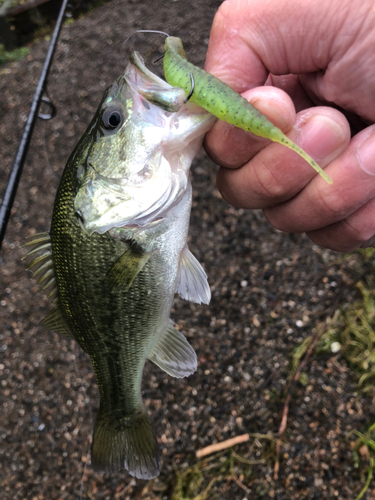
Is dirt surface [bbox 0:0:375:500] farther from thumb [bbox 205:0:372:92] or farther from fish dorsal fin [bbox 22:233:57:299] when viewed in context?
thumb [bbox 205:0:372:92]

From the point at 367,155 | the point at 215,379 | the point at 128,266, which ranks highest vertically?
the point at 367,155

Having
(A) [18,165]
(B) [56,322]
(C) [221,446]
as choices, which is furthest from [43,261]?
(C) [221,446]

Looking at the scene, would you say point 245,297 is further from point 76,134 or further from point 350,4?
point 76,134

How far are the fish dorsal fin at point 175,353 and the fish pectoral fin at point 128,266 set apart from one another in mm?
365

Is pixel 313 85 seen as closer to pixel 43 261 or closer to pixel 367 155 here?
pixel 367 155

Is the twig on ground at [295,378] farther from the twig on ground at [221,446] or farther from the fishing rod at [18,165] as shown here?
the fishing rod at [18,165]

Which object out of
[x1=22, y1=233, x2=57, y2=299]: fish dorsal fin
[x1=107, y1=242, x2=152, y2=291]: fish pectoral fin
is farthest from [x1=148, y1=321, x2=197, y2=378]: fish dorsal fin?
[x1=22, y1=233, x2=57, y2=299]: fish dorsal fin

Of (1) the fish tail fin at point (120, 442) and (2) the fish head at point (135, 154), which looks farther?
(1) the fish tail fin at point (120, 442)

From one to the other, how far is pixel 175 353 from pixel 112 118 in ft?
3.03

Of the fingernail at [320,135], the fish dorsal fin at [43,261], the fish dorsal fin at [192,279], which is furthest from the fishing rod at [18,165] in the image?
the fingernail at [320,135]

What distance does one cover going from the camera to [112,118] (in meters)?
1.12

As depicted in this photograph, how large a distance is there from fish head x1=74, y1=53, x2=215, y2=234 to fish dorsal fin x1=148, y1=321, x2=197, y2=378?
1.77 ft

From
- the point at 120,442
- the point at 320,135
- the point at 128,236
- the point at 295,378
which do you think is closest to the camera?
the point at 320,135

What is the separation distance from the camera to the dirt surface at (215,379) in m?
2.12
